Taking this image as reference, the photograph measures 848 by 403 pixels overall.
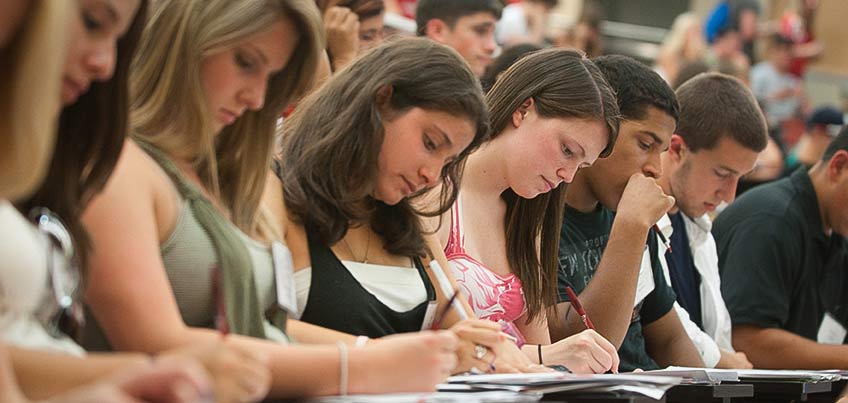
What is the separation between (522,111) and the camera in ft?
10.6

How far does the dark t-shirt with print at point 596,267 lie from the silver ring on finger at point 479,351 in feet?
3.36

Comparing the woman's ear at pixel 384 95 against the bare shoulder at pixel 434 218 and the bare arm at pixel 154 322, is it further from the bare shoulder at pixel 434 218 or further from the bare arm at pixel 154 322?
the bare arm at pixel 154 322

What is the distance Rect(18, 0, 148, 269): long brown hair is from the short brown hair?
7.81 feet

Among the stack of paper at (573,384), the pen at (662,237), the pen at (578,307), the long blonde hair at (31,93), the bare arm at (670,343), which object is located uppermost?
the long blonde hair at (31,93)

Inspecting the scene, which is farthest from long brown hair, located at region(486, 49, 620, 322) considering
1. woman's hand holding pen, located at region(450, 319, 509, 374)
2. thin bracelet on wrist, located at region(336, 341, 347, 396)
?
thin bracelet on wrist, located at region(336, 341, 347, 396)

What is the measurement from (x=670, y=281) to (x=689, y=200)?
25 cm

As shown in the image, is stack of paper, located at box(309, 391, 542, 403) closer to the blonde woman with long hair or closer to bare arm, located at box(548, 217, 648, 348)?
the blonde woman with long hair

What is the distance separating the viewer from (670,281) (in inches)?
160

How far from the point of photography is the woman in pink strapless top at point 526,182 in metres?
3.14

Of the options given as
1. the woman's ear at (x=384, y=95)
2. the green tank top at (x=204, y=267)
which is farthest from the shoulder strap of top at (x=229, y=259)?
the woman's ear at (x=384, y=95)

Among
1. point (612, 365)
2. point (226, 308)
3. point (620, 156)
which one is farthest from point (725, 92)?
point (226, 308)

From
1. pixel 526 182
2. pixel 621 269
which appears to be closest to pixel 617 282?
pixel 621 269

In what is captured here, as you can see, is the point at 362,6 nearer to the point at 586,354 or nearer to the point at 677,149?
the point at 677,149

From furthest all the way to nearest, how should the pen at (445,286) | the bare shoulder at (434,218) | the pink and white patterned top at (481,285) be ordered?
the pink and white patterned top at (481,285) < the bare shoulder at (434,218) < the pen at (445,286)
